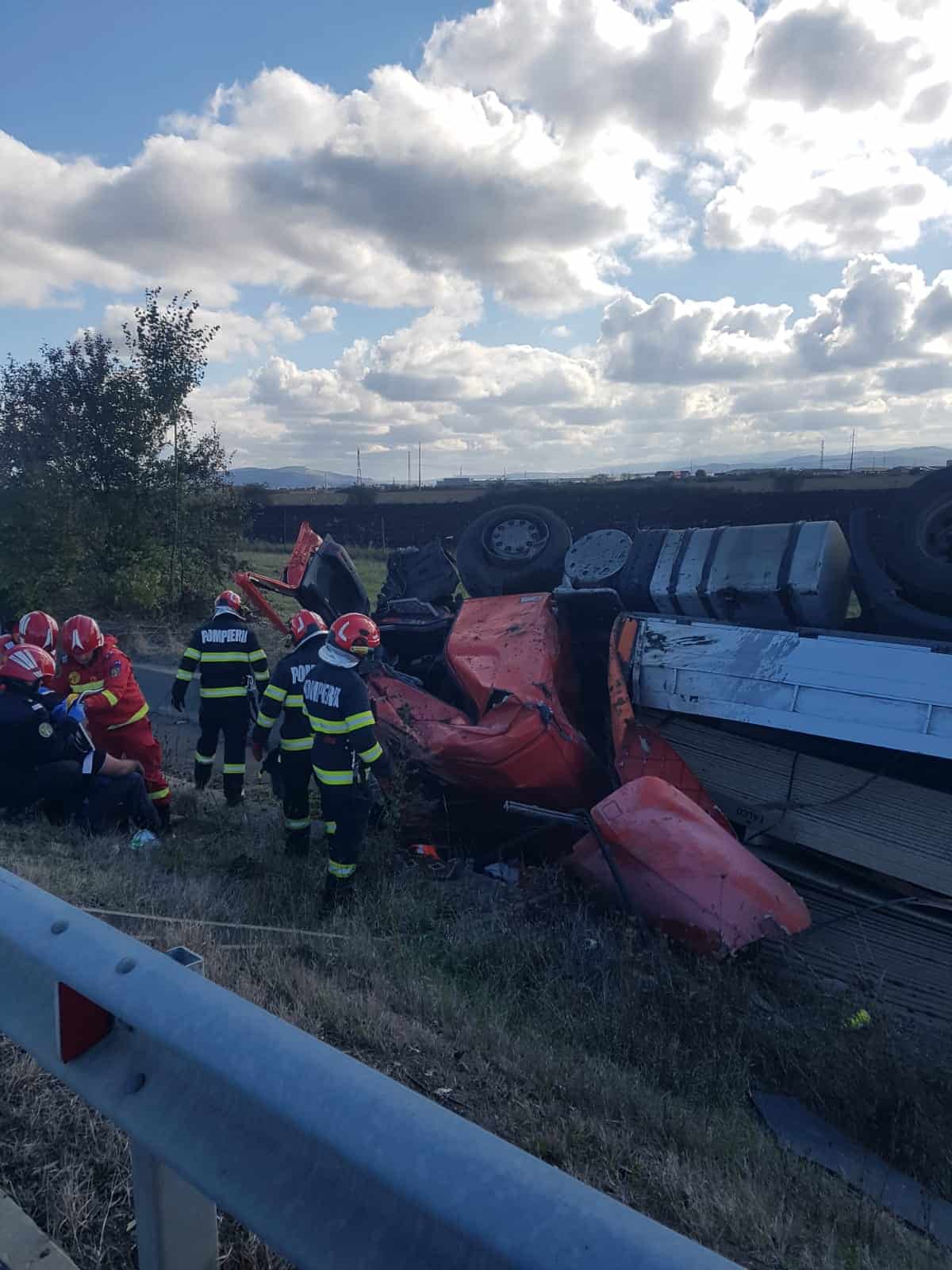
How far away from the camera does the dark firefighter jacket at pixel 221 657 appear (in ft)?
22.8

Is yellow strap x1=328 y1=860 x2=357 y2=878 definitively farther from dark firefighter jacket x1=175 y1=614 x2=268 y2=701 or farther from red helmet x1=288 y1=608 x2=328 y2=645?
dark firefighter jacket x1=175 y1=614 x2=268 y2=701

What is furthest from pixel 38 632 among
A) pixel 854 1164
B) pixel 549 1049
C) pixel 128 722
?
pixel 854 1164

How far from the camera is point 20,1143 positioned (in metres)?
2.05

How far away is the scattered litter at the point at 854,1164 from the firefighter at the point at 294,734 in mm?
3318

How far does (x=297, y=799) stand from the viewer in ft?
18.8

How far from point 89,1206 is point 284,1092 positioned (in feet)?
3.41

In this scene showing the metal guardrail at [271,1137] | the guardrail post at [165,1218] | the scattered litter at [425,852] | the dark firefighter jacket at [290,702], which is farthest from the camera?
the dark firefighter jacket at [290,702]

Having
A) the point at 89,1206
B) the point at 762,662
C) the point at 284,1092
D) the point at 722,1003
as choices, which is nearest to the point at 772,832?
the point at 762,662

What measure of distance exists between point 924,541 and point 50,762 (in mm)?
5480

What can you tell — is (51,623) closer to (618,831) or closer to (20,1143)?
(618,831)

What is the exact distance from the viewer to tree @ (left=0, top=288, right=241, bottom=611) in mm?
13133

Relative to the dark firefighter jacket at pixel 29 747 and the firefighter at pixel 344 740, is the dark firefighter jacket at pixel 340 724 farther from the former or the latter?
the dark firefighter jacket at pixel 29 747

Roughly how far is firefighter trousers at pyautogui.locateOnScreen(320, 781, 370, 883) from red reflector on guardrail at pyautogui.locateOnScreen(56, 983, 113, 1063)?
346cm

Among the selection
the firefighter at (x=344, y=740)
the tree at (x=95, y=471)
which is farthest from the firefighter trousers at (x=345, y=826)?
the tree at (x=95, y=471)
